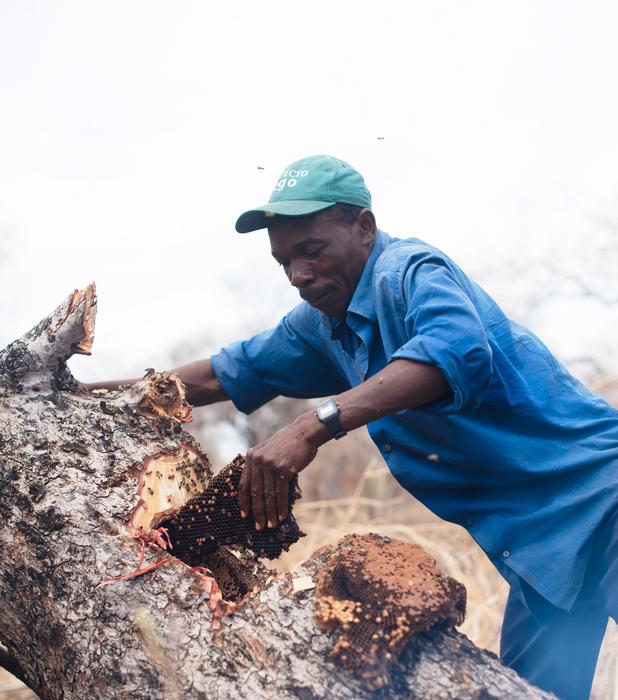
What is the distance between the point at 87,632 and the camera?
1793mm

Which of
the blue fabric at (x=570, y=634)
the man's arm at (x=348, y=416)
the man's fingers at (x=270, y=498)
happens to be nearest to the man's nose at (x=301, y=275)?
the man's arm at (x=348, y=416)

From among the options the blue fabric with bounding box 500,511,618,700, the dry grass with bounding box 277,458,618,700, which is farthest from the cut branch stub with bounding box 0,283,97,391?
the dry grass with bounding box 277,458,618,700

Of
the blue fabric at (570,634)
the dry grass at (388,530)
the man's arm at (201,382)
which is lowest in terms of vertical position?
the dry grass at (388,530)

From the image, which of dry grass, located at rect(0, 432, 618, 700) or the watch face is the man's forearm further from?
dry grass, located at rect(0, 432, 618, 700)

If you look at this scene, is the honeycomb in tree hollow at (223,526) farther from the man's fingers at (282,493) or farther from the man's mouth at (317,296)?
the man's mouth at (317,296)

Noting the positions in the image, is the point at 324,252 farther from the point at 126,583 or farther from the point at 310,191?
the point at 126,583

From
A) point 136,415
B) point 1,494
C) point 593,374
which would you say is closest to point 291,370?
point 136,415

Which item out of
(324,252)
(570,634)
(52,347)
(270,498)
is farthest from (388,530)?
(270,498)

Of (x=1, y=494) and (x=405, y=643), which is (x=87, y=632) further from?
(x=405, y=643)

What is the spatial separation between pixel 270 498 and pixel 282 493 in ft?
0.11

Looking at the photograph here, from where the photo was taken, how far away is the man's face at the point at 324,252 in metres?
2.33

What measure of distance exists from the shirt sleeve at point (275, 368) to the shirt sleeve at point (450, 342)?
2.99 ft

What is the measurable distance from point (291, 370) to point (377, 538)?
1155mm

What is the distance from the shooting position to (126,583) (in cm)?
182
